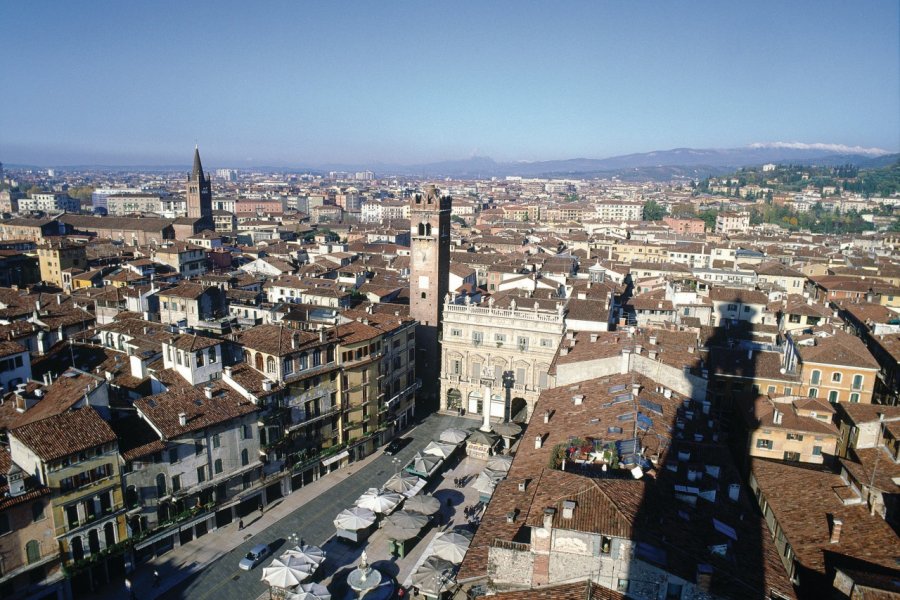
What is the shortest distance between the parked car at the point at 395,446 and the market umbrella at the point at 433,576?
62.6ft

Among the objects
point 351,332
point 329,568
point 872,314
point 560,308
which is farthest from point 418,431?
point 872,314

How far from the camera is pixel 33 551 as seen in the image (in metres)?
31.0

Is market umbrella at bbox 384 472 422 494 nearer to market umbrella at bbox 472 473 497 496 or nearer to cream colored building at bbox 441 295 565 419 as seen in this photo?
market umbrella at bbox 472 473 497 496

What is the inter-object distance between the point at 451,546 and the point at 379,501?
8.15 meters

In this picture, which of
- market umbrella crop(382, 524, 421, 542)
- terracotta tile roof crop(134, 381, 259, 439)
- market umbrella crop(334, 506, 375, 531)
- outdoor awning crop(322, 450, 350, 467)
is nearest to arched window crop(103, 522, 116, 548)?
terracotta tile roof crop(134, 381, 259, 439)

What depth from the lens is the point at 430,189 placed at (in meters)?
64.8

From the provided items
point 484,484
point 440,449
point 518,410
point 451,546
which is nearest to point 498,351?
point 518,410

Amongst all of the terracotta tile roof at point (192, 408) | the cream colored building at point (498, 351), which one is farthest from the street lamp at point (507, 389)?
the terracotta tile roof at point (192, 408)

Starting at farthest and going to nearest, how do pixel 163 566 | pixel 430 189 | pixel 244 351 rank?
pixel 430 189 < pixel 244 351 < pixel 163 566

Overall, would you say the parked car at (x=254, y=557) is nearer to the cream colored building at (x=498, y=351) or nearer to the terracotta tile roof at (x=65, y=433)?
the terracotta tile roof at (x=65, y=433)

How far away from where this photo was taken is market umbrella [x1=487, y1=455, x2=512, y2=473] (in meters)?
46.9

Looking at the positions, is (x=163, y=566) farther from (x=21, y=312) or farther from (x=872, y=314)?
(x=872, y=314)

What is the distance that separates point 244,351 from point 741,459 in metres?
37.4

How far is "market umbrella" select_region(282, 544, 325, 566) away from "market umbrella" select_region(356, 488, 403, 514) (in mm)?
5842
